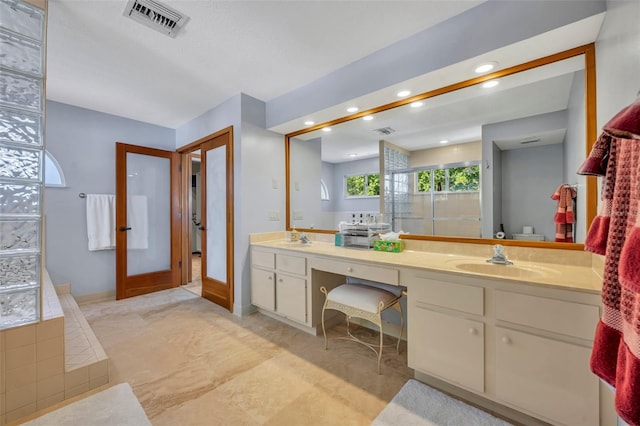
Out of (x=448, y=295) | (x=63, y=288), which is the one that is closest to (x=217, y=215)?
(x=63, y=288)

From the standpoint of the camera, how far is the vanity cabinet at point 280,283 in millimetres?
2439

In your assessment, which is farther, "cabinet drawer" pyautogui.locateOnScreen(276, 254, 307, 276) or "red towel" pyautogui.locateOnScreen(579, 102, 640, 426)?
"cabinet drawer" pyautogui.locateOnScreen(276, 254, 307, 276)

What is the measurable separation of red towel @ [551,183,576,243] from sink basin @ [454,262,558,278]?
28 centimetres

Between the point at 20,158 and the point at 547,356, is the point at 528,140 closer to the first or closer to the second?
the point at 547,356

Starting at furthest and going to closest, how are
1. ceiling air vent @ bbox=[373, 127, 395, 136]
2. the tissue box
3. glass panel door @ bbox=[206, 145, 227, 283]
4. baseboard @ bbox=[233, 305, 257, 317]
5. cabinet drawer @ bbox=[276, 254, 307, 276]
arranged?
glass panel door @ bbox=[206, 145, 227, 283] < baseboard @ bbox=[233, 305, 257, 317] < ceiling air vent @ bbox=[373, 127, 395, 136] < cabinet drawer @ bbox=[276, 254, 307, 276] < the tissue box

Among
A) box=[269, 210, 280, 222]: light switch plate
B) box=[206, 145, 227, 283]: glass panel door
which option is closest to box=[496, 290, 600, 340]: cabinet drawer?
box=[269, 210, 280, 222]: light switch plate

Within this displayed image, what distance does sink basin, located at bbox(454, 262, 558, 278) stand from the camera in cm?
156

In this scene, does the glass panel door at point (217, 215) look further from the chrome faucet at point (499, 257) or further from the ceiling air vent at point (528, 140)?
the ceiling air vent at point (528, 140)

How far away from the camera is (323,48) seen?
82.5 inches

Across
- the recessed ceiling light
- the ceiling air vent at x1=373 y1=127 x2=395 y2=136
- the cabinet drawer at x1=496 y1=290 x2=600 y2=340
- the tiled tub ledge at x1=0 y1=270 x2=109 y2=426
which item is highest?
the recessed ceiling light

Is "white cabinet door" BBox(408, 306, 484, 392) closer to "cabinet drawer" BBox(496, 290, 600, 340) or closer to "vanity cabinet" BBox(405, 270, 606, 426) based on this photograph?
"vanity cabinet" BBox(405, 270, 606, 426)

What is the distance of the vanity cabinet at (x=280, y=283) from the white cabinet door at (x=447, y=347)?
3.45 ft

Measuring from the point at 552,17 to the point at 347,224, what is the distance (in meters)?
1.94

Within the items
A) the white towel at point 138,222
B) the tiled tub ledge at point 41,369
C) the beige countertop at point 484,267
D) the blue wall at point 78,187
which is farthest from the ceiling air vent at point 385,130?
the blue wall at point 78,187
